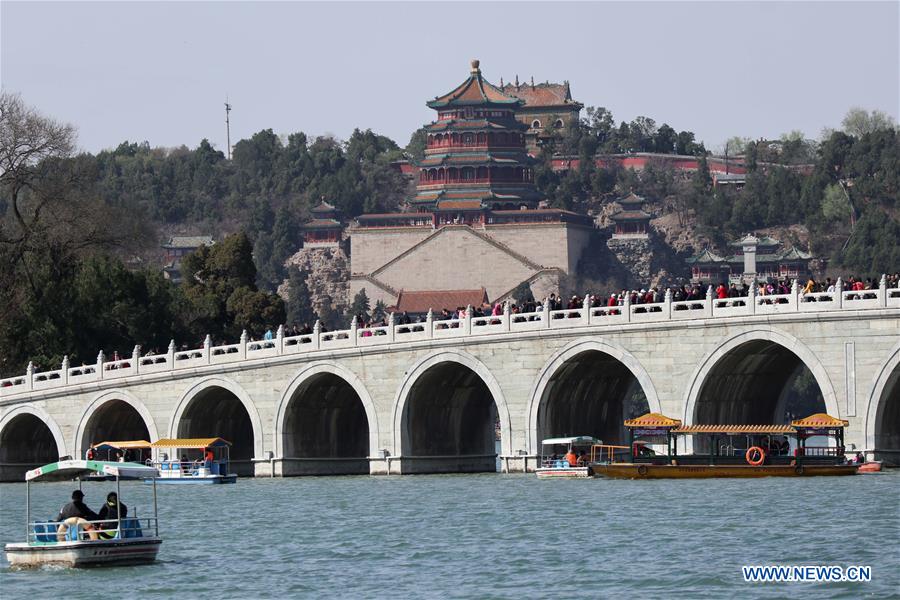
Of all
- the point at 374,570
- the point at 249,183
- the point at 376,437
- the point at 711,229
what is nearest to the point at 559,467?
the point at 376,437

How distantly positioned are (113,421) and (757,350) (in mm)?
24436

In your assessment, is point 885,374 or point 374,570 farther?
point 885,374

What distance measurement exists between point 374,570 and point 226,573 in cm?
291

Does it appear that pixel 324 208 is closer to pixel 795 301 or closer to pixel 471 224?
Result: pixel 471 224

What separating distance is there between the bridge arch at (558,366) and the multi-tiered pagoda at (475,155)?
99.9 m

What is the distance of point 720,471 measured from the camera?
5950 centimetres

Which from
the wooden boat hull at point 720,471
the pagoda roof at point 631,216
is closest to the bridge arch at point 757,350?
the wooden boat hull at point 720,471

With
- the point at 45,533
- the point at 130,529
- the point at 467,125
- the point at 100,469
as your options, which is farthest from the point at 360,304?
the point at 45,533

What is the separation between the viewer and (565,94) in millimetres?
198250

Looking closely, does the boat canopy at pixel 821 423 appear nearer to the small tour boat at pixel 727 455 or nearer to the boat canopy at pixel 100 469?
the small tour boat at pixel 727 455

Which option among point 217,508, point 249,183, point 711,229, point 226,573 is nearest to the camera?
point 226,573

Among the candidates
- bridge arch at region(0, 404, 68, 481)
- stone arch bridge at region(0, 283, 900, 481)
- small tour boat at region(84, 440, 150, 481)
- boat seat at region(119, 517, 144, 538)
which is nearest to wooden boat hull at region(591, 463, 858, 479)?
stone arch bridge at region(0, 283, 900, 481)

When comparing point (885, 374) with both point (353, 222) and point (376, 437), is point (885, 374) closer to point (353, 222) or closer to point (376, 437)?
point (376, 437)

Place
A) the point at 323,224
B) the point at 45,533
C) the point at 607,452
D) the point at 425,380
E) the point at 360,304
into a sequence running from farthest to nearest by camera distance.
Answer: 1. the point at 323,224
2. the point at 360,304
3. the point at 425,380
4. the point at 607,452
5. the point at 45,533
